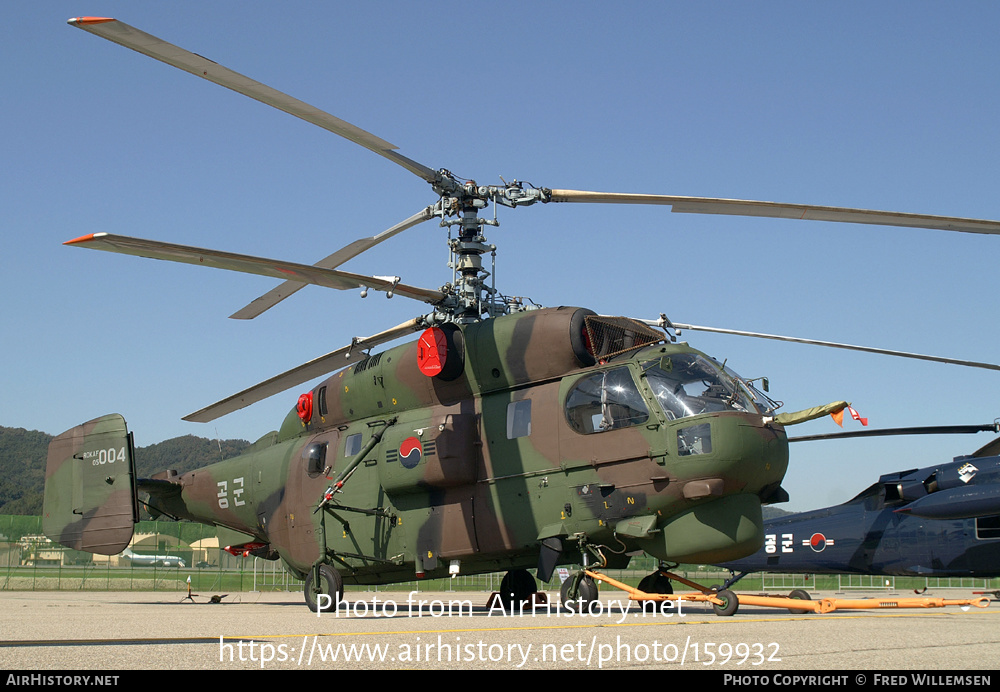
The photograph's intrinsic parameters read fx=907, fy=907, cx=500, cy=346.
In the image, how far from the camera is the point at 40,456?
491 feet

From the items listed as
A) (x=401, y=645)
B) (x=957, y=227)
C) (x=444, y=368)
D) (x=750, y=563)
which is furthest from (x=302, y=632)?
(x=750, y=563)

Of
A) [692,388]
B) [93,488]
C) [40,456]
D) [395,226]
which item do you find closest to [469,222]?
[395,226]

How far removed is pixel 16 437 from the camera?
496 ft

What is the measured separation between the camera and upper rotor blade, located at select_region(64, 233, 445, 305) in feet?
30.3

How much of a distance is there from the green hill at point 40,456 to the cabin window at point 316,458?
4511 inches

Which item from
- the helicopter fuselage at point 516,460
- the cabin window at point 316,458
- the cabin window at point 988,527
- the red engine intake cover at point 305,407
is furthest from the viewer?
the cabin window at point 988,527

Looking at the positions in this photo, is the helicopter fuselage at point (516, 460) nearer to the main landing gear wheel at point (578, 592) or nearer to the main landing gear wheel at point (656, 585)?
the main landing gear wheel at point (578, 592)

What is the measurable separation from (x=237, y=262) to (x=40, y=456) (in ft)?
520

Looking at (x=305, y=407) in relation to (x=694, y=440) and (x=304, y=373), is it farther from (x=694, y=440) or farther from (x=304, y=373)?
(x=694, y=440)

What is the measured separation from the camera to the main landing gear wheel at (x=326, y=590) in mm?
12859

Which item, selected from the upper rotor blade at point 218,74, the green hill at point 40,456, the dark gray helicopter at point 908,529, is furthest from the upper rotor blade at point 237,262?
the green hill at point 40,456

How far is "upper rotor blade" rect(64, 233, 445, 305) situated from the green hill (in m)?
119
